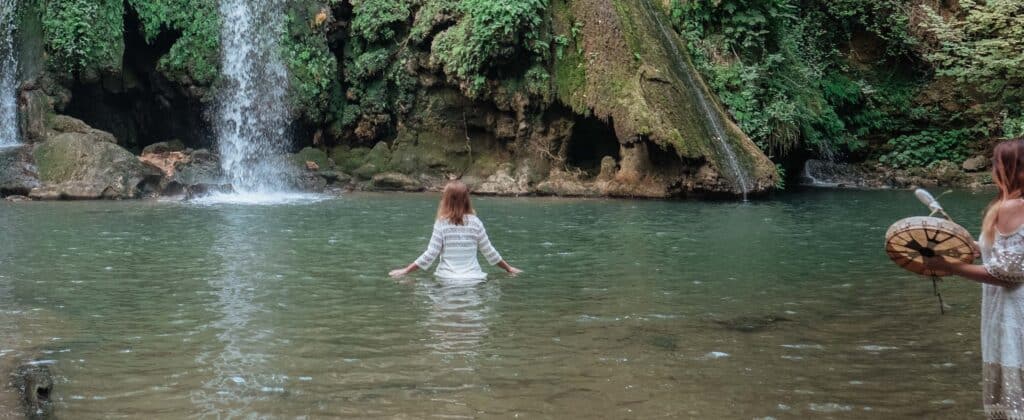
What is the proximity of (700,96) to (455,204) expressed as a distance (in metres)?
12.7

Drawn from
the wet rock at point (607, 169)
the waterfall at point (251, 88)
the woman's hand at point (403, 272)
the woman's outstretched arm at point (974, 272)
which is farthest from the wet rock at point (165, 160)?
the woman's outstretched arm at point (974, 272)

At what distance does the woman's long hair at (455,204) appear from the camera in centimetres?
902

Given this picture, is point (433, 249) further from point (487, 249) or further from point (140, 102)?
point (140, 102)

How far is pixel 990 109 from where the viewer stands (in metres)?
24.1

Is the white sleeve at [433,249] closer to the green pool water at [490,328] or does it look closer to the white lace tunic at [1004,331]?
the green pool water at [490,328]

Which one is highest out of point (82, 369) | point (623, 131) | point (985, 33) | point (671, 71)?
point (985, 33)

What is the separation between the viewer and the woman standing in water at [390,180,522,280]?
29.7ft

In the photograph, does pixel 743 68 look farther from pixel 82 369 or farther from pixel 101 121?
pixel 82 369

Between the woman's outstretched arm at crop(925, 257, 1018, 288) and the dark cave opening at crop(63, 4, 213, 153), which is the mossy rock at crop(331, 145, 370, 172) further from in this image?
the woman's outstretched arm at crop(925, 257, 1018, 288)

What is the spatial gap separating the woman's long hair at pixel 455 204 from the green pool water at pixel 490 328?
2.44ft

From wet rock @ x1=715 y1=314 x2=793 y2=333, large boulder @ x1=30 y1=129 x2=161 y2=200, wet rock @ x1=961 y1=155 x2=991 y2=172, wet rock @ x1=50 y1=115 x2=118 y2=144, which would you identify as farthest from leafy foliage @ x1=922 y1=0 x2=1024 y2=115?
wet rock @ x1=50 y1=115 x2=118 y2=144

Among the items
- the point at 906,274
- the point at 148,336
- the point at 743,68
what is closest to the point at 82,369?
the point at 148,336

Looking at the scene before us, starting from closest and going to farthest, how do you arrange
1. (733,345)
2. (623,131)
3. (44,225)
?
(733,345) < (44,225) < (623,131)

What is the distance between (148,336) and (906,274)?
7.67m
